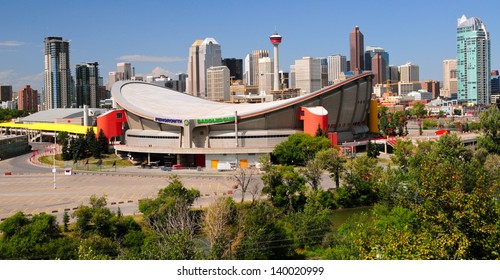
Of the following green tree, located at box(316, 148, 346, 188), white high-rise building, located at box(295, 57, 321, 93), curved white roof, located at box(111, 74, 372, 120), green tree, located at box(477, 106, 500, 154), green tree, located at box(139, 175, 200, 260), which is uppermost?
white high-rise building, located at box(295, 57, 321, 93)

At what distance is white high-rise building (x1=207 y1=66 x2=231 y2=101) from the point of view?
344 ft

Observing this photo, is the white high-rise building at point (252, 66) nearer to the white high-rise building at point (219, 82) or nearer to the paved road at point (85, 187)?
the white high-rise building at point (219, 82)

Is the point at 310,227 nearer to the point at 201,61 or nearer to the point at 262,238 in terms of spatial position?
the point at 262,238

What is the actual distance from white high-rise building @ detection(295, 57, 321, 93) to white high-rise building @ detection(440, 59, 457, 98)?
2032 inches

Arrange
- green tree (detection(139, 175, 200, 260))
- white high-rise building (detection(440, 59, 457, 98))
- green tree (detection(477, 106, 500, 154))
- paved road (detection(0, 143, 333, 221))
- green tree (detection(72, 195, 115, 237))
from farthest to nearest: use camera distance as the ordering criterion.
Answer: white high-rise building (detection(440, 59, 457, 98)) < green tree (detection(477, 106, 500, 154)) < paved road (detection(0, 143, 333, 221)) < green tree (detection(72, 195, 115, 237)) < green tree (detection(139, 175, 200, 260))

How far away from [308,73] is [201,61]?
26.1 metres

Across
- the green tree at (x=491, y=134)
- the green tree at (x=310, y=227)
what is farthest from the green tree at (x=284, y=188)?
the green tree at (x=491, y=134)

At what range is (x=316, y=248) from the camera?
14102 mm

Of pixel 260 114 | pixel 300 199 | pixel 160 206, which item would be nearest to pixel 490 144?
pixel 260 114

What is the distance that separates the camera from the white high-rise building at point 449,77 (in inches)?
5984

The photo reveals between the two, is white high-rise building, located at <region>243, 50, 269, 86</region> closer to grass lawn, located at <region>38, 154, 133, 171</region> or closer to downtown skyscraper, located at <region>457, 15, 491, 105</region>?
downtown skyscraper, located at <region>457, 15, 491, 105</region>

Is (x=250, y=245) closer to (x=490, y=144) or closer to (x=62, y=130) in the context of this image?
(x=490, y=144)

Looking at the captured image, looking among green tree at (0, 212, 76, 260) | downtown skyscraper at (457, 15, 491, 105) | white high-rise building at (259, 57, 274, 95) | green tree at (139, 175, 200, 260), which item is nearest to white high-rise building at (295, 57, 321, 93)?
white high-rise building at (259, 57, 274, 95)

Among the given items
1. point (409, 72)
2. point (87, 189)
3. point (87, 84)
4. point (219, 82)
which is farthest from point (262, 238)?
point (409, 72)
